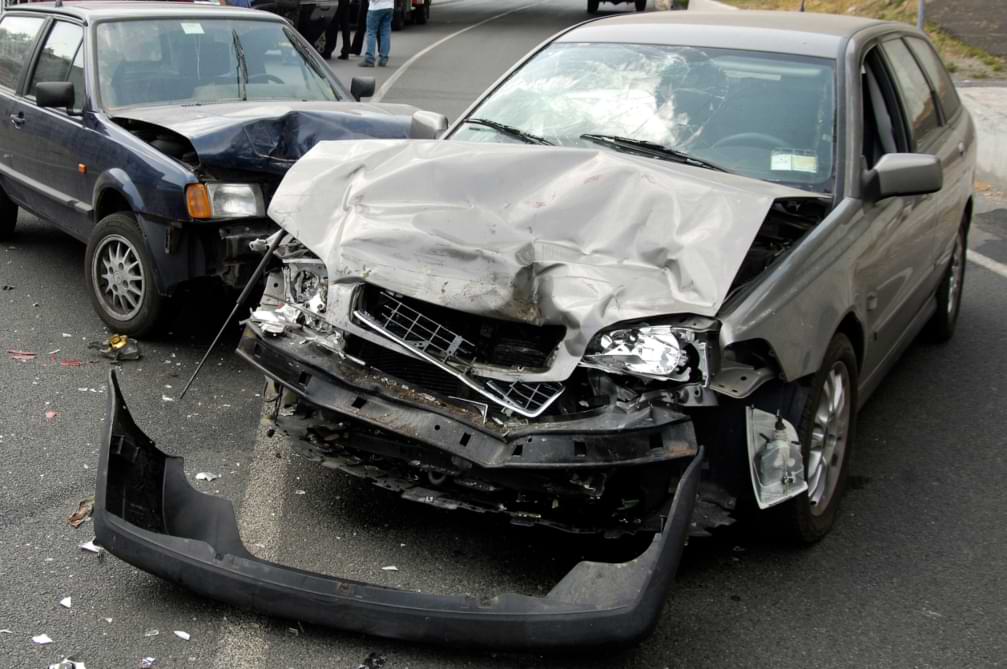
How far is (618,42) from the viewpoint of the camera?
17.5 ft

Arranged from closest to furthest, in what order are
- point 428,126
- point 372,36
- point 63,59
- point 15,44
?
point 428,126
point 63,59
point 15,44
point 372,36

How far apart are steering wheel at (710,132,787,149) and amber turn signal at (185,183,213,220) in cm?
264

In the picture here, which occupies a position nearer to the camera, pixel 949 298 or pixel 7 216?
pixel 949 298

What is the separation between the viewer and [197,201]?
5.76 meters

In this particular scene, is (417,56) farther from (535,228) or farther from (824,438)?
(824,438)

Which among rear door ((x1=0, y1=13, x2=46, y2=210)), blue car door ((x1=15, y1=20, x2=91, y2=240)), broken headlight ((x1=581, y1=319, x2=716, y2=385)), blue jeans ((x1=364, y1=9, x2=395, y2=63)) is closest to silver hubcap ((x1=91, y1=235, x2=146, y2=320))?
blue car door ((x1=15, y1=20, x2=91, y2=240))

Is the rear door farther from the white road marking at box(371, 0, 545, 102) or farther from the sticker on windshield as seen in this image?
the white road marking at box(371, 0, 545, 102)

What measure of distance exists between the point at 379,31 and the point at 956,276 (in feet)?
47.0

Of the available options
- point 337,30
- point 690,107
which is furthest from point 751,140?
point 337,30

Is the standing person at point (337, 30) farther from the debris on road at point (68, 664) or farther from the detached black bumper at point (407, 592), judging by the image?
the debris on road at point (68, 664)

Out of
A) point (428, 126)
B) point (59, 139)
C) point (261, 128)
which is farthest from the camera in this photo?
point (59, 139)

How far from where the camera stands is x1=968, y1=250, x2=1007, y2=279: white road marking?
8.40 m

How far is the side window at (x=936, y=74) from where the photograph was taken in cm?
604

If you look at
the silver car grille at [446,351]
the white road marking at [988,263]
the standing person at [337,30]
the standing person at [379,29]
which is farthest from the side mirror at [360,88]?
the standing person at [337,30]
